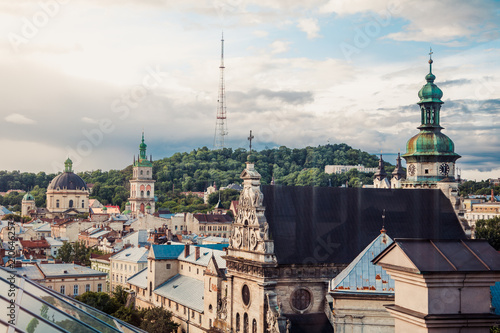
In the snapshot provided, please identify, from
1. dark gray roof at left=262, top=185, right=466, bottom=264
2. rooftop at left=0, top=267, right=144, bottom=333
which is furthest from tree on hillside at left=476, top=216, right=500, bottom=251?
rooftop at left=0, top=267, right=144, bottom=333

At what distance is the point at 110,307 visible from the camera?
6588cm

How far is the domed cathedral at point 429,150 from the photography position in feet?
187

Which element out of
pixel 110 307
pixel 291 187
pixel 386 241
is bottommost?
pixel 110 307

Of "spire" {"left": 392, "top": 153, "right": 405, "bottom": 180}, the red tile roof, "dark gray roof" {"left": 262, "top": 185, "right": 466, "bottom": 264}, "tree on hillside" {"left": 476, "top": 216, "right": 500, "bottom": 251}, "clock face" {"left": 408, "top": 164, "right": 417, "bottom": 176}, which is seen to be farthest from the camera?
the red tile roof

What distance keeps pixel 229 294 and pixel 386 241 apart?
12985 millimetres

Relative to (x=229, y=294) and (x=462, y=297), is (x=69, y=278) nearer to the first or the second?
(x=229, y=294)

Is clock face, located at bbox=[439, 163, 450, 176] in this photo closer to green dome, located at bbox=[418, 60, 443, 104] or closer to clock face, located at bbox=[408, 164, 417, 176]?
clock face, located at bbox=[408, 164, 417, 176]

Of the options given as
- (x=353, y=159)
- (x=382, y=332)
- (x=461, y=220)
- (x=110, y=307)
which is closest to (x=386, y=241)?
(x=382, y=332)

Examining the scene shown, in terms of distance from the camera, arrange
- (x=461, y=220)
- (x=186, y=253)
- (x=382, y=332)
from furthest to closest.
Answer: (x=186, y=253)
(x=461, y=220)
(x=382, y=332)

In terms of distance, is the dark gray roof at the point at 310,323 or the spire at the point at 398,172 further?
the spire at the point at 398,172

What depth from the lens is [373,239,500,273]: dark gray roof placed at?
33.6 feet

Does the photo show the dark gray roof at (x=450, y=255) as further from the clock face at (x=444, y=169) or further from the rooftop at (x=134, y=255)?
the rooftop at (x=134, y=255)

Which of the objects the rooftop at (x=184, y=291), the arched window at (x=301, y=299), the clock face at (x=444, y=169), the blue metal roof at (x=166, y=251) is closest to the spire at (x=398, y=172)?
the blue metal roof at (x=166, y=251)

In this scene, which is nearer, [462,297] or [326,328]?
[462,297]
